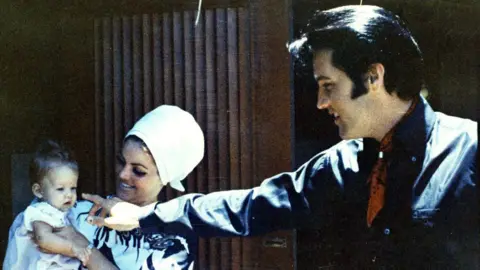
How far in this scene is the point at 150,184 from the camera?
11.8 feet

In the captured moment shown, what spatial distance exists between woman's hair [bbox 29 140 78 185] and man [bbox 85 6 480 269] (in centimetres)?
65

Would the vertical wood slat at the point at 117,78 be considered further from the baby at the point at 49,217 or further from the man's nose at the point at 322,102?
the man's nose at the point at 322,102

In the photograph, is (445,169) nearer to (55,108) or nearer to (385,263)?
(385,263)

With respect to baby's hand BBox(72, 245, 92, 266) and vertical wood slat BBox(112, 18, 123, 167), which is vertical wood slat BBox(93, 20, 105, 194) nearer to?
vertical wood slat BBox(112, 18, 123, 167)

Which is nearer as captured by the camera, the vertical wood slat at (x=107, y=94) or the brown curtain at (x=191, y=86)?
the brown curtain at (x=191, y=86)

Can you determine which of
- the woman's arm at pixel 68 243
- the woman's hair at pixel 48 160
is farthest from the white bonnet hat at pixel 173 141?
the woman's arm at pixel 68 243

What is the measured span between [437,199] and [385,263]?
0.42 metres

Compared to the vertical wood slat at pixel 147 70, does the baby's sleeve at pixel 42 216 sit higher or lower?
lower

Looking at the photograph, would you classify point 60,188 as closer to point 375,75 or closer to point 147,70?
point 147,70

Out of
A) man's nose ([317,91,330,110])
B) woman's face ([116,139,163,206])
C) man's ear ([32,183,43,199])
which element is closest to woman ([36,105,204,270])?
woman's face ([116,139,163,206])

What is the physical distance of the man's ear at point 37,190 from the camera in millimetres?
3641

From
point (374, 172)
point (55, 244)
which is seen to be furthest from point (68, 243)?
point (374, 172)

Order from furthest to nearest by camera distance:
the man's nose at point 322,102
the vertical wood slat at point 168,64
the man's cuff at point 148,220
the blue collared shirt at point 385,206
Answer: the vertical wood slat at point 168,64 → the man's cuff at point 148,220 → the man's nose at point 322,102 → the blue collared shirt at point 385,206

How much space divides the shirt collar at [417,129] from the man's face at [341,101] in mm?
156
